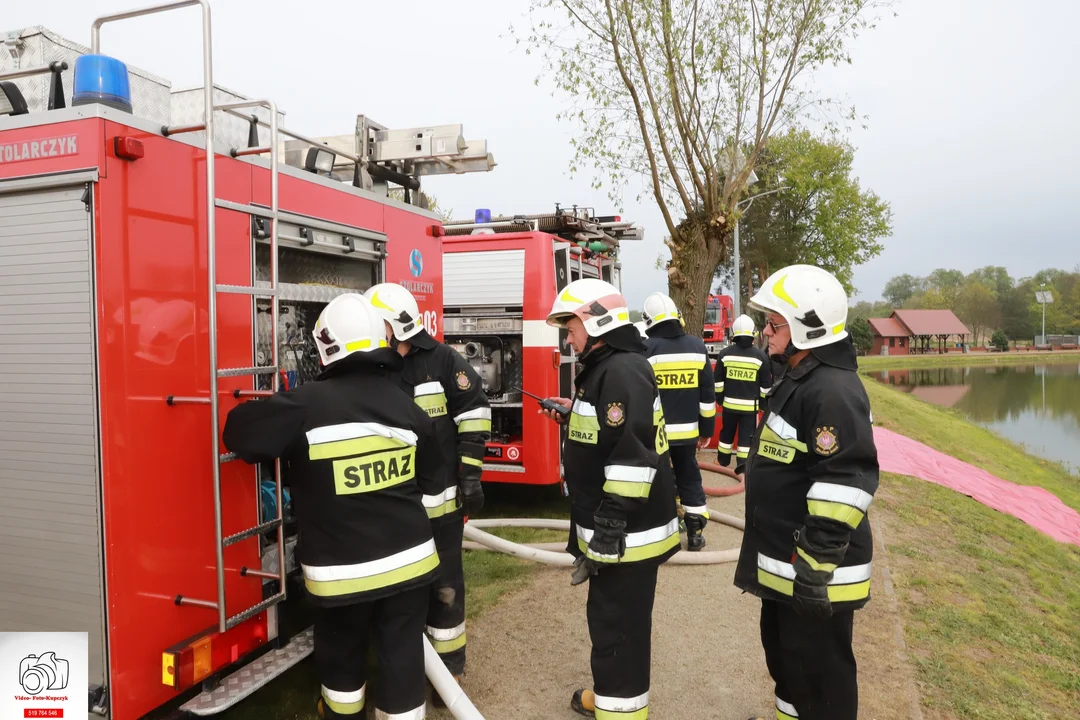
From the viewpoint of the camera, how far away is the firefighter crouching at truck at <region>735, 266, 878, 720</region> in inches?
103

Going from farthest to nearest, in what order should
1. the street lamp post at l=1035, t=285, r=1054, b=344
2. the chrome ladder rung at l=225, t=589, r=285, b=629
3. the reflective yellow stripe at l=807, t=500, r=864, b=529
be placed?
1. the street lamp post at l=1035, t=285, r=1054, b=344
2. the chrome ladder rung at l=225, t=589, r=285, b=629
3. the reflective yellow stripe at l=807, t=500, r=864, b=529

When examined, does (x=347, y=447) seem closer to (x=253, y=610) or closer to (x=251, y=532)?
(x=251, y=532)

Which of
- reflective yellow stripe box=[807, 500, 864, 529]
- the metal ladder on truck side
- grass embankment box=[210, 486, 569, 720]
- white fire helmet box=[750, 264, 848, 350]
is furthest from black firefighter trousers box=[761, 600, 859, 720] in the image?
grass embankment box=[210, 486, 569, 720]

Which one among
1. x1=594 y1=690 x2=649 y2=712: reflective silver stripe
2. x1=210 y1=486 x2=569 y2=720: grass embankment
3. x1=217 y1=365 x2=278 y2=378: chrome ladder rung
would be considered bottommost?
x1=210 y1=486 x2=569 y2=720: grass embankment

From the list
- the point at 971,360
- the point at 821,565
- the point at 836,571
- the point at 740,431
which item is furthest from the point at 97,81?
the point at 971,360

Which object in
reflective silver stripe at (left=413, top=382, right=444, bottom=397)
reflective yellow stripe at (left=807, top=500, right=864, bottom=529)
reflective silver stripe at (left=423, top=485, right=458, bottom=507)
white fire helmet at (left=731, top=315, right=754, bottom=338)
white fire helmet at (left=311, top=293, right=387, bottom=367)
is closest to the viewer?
reflective yellow stripe at (left=807, top=500, right=864, bottom=529)

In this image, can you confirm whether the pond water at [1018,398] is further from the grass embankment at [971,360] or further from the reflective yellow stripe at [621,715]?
the reflective yellow stripe at [621,715]

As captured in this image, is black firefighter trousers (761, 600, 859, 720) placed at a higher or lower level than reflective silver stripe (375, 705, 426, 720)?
higher

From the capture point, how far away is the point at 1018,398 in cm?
3559

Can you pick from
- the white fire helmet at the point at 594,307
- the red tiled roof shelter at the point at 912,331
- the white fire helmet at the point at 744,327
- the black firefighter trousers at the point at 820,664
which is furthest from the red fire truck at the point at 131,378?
the red tiled roof shelter at the point at 912,331

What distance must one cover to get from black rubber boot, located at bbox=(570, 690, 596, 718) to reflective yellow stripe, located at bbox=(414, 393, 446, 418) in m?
1.62

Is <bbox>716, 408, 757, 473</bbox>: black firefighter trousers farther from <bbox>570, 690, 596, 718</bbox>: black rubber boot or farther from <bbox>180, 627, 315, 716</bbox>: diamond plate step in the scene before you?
<bbox>180, 627, 315, 716</bbox>: diamond plate step

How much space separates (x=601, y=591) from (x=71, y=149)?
2.63m

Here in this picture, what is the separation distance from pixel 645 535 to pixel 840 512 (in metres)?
0.85
